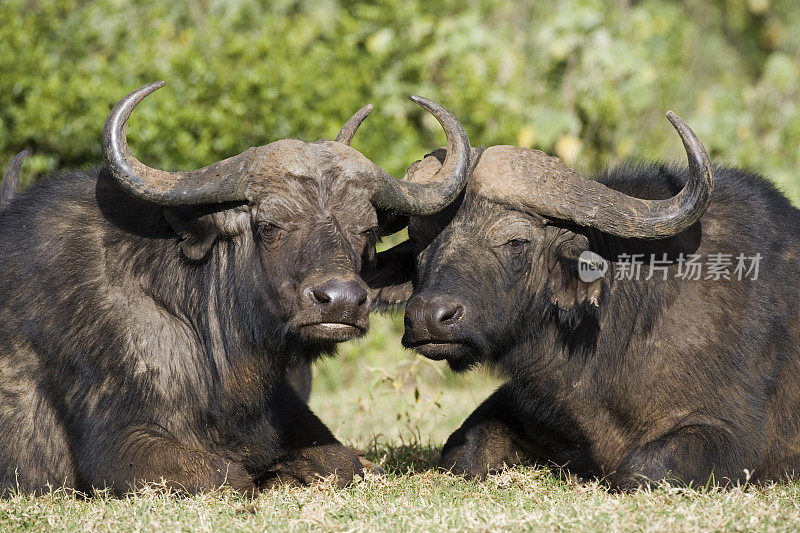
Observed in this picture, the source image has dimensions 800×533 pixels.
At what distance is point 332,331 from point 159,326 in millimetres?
1024

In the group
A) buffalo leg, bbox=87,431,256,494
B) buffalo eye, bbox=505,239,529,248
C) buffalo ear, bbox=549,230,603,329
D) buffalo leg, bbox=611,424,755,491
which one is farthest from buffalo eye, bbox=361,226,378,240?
buffalo leg, bbox=611,424,755,491

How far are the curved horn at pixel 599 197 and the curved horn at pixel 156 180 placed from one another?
1.29 m

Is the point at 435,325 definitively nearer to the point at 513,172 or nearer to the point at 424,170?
the point at 513,172

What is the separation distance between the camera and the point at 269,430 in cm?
541

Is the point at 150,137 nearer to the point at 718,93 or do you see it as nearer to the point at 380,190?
the point at 380,190

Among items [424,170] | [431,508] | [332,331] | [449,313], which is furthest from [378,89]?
[431,508]

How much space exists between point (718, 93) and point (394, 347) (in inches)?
301

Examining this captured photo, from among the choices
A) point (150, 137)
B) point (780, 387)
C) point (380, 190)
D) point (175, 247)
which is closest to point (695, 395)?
point (780, 387)

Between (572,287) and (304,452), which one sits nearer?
(572,287)

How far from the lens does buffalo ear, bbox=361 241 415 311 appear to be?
5727 millimetres

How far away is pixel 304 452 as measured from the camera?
219 inches

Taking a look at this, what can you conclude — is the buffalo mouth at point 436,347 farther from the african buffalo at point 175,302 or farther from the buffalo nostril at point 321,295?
the buffalo nostril at point 321,295

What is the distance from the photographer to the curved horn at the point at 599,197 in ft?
16.5

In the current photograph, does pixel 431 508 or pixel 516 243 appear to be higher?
pixel 516 243
